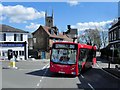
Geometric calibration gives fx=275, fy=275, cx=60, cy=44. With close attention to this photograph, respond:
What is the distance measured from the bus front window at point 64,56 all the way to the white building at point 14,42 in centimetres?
3860

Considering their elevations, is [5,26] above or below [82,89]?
above

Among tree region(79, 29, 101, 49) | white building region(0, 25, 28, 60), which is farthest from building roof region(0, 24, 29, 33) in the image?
tree region(79, 29, 101, 49)

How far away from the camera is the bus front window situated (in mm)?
22484

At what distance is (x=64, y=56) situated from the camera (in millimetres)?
22672

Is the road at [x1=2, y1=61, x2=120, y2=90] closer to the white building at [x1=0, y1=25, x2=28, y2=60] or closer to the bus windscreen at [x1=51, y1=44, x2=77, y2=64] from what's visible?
the bus windscreen at [x1=51, y1=44, x2=77, y2=64]

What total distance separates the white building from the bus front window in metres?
38.6

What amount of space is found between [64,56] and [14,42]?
132ft

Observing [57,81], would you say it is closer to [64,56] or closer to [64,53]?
[64,56]

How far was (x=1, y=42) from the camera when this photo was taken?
61469 millimetres

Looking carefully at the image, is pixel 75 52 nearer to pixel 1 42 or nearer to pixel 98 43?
pixel 1 42

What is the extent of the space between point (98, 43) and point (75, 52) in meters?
73.2

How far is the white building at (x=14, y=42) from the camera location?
201ft

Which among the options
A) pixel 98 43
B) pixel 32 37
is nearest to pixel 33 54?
pixel 32 37

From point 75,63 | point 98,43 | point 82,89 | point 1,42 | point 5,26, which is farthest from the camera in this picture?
point 98,43
